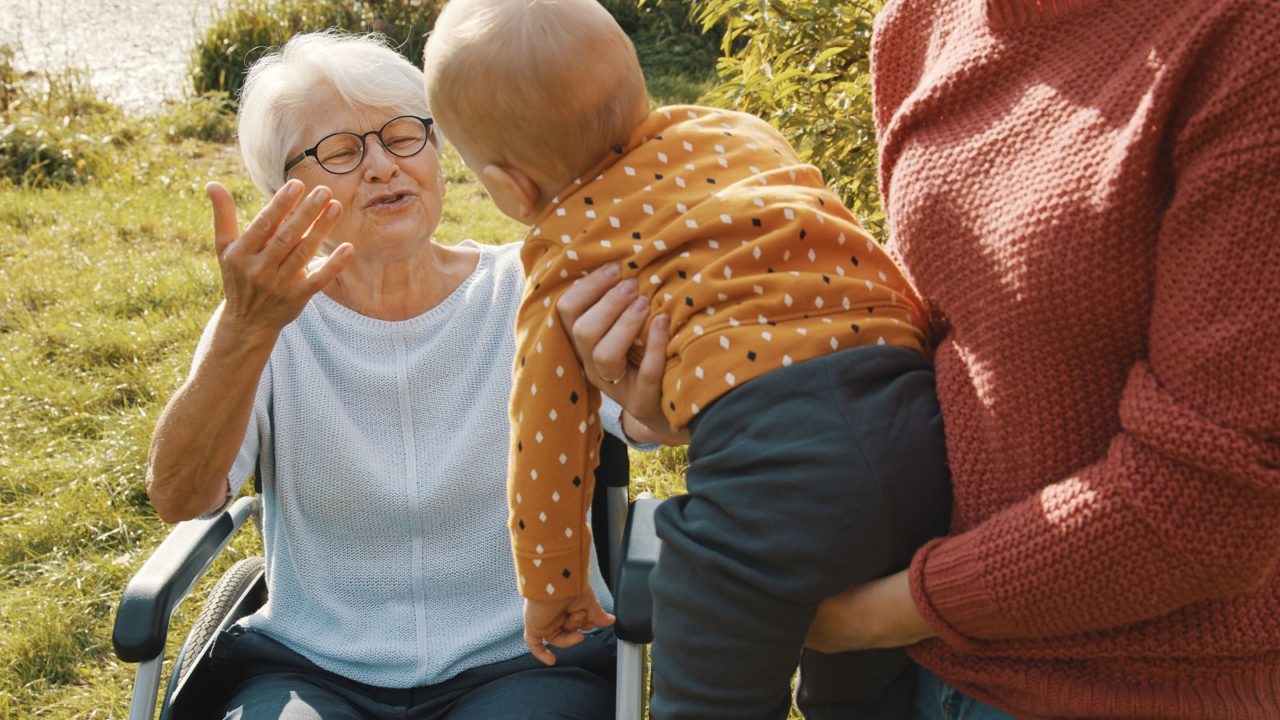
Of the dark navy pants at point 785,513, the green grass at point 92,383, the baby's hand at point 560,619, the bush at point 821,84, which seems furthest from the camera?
the green grass at point 92,383

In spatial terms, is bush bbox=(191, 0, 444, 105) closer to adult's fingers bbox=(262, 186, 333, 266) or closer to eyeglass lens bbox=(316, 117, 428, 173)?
eyeglass lens bbox=(316, 117, 428, 173)

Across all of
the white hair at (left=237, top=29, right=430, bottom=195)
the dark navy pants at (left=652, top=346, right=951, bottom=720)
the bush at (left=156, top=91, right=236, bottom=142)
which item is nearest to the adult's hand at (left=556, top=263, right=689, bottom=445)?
the dark navy pants at (left=652, top=346, right=951, bottom=720)

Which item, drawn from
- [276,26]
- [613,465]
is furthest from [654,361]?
[276,26]

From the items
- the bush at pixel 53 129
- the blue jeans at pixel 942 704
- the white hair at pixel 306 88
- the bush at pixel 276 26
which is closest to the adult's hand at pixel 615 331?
the blue jeans at pixel 942 704

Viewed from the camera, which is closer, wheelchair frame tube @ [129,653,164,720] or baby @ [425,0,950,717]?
baby @ [425,0,950,717]

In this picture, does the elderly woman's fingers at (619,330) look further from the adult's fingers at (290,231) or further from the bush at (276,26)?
the bush at (276,26)

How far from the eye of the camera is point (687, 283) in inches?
53.4

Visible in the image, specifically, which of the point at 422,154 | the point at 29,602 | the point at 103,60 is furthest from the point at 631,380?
the point at 103,60

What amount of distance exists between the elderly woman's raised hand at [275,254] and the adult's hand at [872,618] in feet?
3.51

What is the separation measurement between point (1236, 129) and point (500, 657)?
5.73ft

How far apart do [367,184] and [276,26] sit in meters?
7.67

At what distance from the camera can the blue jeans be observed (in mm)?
1270

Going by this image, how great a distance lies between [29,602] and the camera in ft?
11.1

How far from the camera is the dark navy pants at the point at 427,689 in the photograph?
2.09 metres
